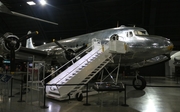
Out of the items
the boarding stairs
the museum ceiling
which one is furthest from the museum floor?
the museum ceiling

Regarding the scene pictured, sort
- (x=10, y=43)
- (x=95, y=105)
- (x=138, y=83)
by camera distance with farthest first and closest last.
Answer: (x=138, y=83) < (x=10, y=43) < (x=95, y=105)

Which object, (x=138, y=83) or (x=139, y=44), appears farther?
(x=138, y=83)

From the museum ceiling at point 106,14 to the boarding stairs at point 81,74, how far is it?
16493 millimetres

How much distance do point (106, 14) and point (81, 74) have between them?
19.1 meters

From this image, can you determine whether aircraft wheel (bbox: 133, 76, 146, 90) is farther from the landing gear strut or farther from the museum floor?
the museum floor

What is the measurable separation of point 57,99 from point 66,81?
911mm

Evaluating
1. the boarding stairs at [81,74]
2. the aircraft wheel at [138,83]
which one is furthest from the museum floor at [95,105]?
the aircraft wheel at [138,83]

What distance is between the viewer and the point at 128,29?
36.7ft

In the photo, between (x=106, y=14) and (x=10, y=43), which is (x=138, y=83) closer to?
(x=10, y=43)

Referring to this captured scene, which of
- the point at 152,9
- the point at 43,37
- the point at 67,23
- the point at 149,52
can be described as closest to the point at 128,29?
the point at 149,52

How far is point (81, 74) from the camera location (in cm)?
818

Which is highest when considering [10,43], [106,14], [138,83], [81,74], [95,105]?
[106,14]

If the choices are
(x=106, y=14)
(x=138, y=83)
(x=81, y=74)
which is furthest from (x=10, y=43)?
(x=106, y=14)

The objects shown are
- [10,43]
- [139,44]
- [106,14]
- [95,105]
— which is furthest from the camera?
[106,14]
